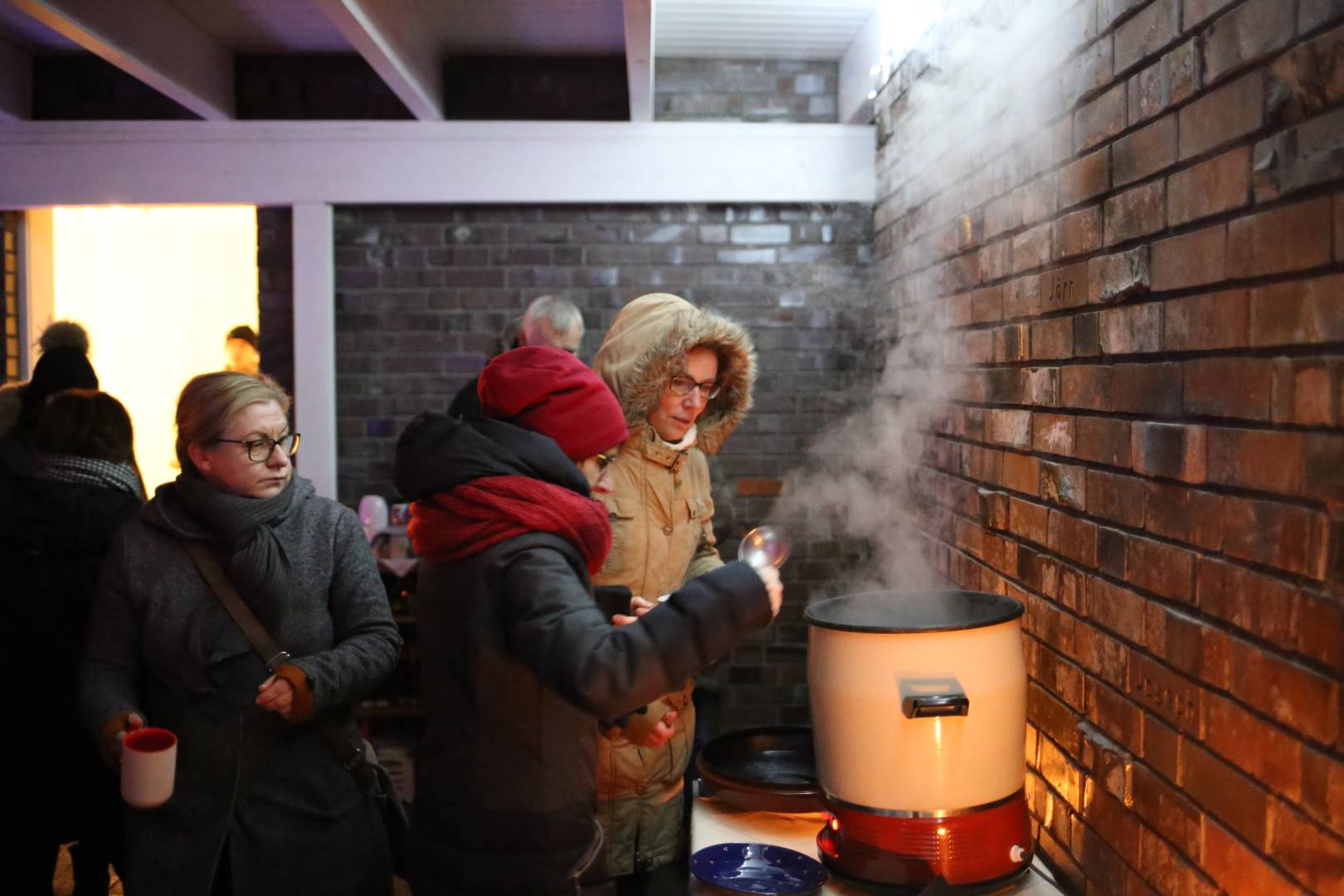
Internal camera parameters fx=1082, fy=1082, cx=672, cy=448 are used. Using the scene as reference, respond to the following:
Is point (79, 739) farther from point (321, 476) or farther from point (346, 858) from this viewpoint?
point (321, 476)

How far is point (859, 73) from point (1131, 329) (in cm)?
265

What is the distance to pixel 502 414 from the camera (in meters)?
1.77

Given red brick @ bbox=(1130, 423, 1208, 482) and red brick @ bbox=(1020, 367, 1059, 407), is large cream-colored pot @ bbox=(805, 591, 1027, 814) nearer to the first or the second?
red brick @ bbox=(1130, 423, 1208, 482)

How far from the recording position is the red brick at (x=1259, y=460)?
131 cm

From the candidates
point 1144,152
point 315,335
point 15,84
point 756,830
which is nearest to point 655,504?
point 756,830

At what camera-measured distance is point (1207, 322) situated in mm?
1528

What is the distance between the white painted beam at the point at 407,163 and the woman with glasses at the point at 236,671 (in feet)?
7.85

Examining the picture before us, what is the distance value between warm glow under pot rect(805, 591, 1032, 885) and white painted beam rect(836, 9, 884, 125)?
264 cm

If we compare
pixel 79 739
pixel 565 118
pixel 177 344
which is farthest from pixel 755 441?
pixel 177 344

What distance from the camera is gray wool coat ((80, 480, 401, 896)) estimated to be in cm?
214

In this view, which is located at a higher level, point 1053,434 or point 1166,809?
point 1053,434

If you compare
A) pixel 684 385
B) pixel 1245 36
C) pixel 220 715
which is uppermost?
pixel 1245 36

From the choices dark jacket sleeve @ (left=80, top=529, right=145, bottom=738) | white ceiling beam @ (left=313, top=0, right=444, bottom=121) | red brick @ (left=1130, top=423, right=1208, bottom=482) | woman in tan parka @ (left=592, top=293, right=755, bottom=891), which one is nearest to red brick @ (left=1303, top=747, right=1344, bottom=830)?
red brick @ (left=1130, top=423, right=1208, bottom=482)

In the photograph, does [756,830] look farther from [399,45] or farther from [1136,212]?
[399,45]
